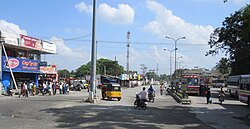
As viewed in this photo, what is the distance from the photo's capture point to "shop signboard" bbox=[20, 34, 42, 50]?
158ft

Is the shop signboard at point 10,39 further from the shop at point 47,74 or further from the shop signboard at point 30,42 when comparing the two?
the shop at point 47,74

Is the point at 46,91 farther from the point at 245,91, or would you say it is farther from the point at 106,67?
the point at 106,67

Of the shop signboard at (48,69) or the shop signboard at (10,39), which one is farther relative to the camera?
the shop signboard at (48,69)

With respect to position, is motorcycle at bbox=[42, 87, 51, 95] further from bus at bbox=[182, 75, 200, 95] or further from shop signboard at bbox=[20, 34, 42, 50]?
bus at bbox=[182, 75, 200, 95]

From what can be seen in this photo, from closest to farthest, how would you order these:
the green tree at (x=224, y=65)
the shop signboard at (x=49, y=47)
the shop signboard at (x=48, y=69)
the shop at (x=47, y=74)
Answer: the shop signboard at (x=49, y=47) → the green tree at (x=224, y=65) → the shop signboard at (x=48, y=69) → the shop at (x=47, y=74)

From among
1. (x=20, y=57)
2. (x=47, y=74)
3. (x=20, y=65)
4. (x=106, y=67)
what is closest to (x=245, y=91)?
(x=20, y=65)

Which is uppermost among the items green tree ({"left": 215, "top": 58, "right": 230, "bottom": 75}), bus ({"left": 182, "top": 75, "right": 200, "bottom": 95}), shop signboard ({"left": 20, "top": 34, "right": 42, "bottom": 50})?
shop signboard ({"left": 20, "top": 34, "right": 42, "bottom": 50})

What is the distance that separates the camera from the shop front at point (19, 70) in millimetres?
44294

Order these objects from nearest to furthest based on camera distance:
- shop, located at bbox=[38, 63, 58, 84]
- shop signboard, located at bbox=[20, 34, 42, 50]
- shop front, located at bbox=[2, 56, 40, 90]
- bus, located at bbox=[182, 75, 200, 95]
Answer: shop front, located at bbox=[2, 56, 40, 90]
bus, located at bbox=[182, 75, 200, 95]
shop signboard, located at bbox=[20, 34, 42, 50]
shop, located at bbox=[38, 63, 58, 84]

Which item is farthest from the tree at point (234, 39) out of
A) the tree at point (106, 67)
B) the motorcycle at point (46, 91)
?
the tree at point (106, 67)

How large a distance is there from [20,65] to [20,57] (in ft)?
11.1

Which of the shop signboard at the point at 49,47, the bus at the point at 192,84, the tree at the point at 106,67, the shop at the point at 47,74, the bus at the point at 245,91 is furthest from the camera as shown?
the tree at the point at 106,67

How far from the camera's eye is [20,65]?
157 ft

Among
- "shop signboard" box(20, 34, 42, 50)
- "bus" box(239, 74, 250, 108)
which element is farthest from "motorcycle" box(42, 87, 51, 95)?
"bus" box(239, 74, 250, 108)
